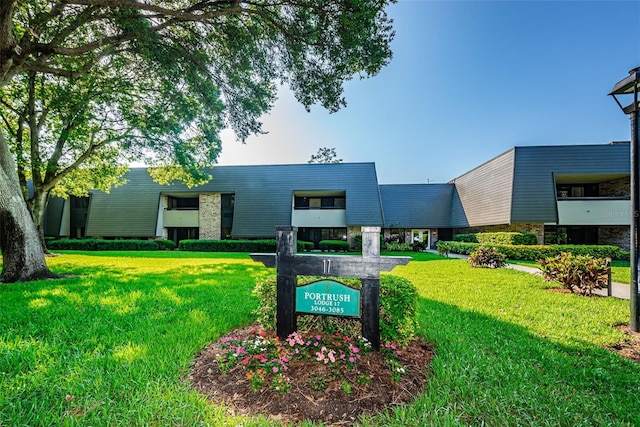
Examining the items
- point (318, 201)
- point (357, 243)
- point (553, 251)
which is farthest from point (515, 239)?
point (318, 201)

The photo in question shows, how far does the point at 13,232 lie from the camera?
752cm

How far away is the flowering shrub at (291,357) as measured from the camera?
2.62 meters

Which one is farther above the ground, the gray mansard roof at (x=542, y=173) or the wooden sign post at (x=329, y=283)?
the gray mansard roof at (x=542, y=173)

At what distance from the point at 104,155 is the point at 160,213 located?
809 centimetres

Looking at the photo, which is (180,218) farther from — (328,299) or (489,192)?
(489,192)

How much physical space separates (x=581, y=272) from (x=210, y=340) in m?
8.89

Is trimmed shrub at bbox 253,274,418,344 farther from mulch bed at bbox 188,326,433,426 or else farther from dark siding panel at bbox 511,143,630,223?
dark siding panel at bbox 511,143,630,223

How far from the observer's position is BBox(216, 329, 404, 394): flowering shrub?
8.59ft

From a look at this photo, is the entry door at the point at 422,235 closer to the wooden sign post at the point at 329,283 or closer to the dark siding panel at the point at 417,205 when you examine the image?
the dark siding panel at the point at 417,205

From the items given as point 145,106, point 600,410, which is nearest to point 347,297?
point 600,410

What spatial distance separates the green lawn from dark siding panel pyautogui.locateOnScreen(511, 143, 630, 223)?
41.2 ft

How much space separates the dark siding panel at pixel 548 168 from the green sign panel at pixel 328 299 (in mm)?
17929

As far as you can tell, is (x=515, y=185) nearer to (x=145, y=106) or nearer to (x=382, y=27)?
(x=382, y=27)


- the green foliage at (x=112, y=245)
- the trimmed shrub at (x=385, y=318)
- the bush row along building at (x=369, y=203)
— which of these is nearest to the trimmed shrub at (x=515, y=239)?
the bush row along building at (x=369, y=203)
